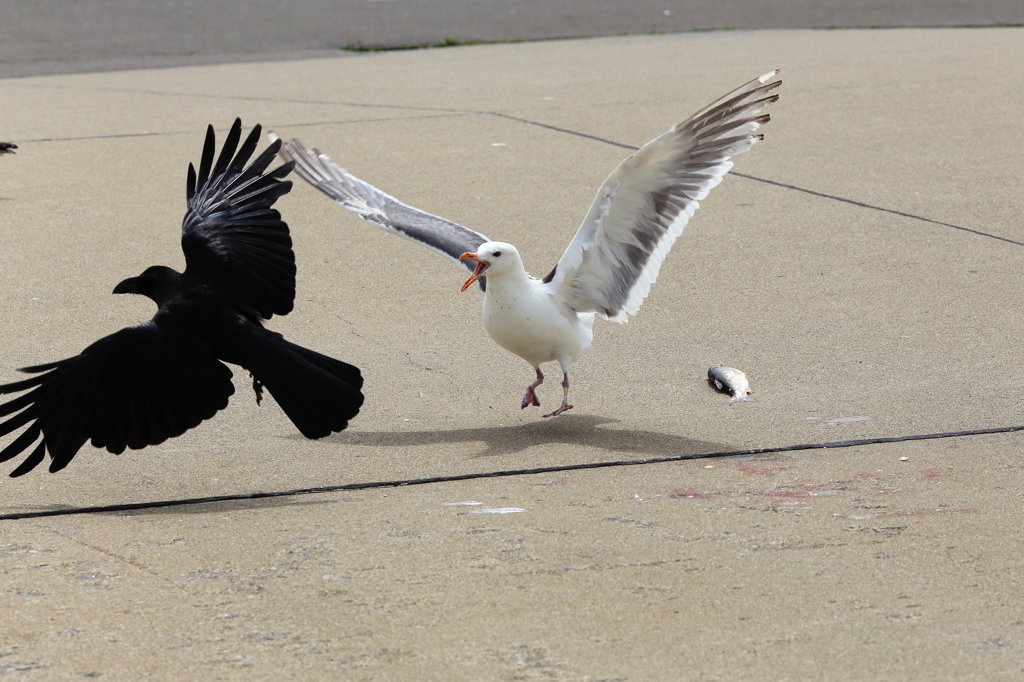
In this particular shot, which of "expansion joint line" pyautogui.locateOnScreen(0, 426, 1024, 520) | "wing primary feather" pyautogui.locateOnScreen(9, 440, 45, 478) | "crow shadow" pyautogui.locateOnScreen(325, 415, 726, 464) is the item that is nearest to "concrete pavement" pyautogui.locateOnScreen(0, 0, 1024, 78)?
"crow shadow" pyautogui.locateOnScreen(325, 415, 726, 464)

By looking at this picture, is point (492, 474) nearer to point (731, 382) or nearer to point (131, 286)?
point (731, 382)

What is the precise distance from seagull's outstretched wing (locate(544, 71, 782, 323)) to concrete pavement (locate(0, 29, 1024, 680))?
19.2 inches

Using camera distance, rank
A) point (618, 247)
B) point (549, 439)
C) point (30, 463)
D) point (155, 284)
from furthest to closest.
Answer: point (618, 247)
point (549, 439)
point (155, 284)
point (30, 463)

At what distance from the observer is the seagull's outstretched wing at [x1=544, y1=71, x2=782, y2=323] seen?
16.0 ft

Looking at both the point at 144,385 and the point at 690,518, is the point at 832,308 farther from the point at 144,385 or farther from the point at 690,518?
the point at 144,385

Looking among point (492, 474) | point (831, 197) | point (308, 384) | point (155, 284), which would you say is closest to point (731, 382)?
point (492, 474)

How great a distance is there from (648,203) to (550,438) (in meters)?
0.97

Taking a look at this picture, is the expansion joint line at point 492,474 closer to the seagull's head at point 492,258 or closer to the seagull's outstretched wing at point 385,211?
the seagull's head at point 492,258

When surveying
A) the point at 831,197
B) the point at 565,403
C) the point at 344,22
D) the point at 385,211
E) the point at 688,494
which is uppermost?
the point at 385,211

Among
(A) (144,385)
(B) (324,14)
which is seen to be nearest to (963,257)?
(A) (144,385)

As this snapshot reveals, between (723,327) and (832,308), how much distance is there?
0.59 m

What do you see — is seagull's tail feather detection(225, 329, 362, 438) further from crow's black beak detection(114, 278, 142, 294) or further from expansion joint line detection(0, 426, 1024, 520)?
crow's black beak detection(114, 278, 142, 294)

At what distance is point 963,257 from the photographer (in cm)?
690

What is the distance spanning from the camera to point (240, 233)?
15.3 ft
